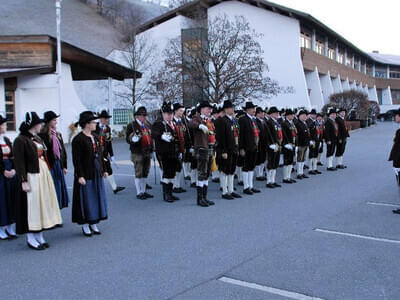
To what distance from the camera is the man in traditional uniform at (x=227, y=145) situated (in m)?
9.97

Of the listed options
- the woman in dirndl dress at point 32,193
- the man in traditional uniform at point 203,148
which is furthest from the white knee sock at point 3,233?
the man in traditional uniform at point 203,148

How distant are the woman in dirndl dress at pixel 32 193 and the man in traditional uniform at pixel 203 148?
3512mm

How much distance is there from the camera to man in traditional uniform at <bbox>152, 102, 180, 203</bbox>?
9.90m

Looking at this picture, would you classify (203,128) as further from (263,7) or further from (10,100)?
(263,7)

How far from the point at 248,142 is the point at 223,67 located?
14630mm

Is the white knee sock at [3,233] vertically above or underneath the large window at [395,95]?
underneath

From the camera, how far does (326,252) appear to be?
6.04 meters

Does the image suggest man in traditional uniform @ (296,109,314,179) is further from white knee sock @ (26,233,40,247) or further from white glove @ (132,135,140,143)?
white knee sock @ (26,233,40,247)

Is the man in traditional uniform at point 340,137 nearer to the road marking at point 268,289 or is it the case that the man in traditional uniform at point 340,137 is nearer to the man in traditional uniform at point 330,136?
the man in traditional uniform at point 330,136

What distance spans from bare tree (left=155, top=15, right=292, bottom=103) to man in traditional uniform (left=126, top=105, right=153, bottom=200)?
12.6 m

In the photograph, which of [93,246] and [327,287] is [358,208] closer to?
[327,287]

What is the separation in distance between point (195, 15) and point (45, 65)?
13206mm

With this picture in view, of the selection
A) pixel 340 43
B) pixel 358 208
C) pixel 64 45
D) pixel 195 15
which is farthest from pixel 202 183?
pixel 340 43

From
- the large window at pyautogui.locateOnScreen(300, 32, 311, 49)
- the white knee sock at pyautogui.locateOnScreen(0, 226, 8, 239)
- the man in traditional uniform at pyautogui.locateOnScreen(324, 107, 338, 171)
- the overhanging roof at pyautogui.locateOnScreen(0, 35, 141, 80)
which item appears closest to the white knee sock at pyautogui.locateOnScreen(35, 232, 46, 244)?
the white knee sock at pyautogui.locateOnScreen(0, 226, 8, 239)
